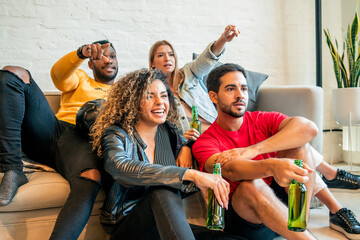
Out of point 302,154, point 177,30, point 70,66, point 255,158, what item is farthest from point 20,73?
point 177,30

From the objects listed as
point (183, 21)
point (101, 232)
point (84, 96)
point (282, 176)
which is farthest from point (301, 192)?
point (183, 21)

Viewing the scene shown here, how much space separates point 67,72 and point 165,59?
2.35ft

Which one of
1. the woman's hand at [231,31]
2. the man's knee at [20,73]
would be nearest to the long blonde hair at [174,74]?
the woman's hand at [231,31]

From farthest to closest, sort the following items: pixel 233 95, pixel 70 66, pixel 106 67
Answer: pixel 106 67 → pixel 70 66 → pixel 233 95

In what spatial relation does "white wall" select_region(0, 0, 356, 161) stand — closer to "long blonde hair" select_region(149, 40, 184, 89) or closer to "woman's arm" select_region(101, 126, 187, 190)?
"long blonde hair" select_region(149, 40, 184, 89)

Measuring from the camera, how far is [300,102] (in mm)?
2350

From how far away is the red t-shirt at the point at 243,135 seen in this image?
1.66 metres

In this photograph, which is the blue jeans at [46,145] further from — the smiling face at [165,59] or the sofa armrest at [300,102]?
the sofa armrest at [300,102]

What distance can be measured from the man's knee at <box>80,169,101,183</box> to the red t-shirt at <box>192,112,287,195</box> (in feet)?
1.48

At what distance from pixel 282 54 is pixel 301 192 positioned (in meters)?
2.75

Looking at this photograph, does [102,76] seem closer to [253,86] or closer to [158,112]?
[158,112]

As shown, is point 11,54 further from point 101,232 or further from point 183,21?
point 101,232

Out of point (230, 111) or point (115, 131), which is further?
point (230, 111)

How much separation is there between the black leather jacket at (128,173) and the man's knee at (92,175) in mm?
103
